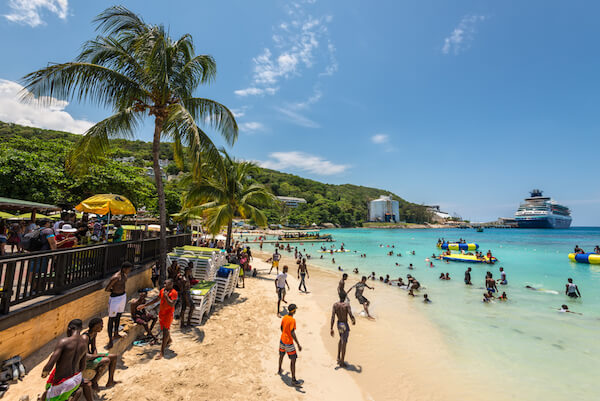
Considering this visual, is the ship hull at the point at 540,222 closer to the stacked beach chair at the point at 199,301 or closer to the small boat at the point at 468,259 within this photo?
the small boat at the point at 468,259

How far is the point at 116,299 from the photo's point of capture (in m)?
5.18

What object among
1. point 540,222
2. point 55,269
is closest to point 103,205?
point 55,269

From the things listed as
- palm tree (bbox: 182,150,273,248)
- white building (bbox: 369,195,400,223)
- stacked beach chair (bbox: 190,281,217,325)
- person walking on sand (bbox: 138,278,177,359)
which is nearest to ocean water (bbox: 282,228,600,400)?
stacked beach chair (bbox: 190,281,217,325)

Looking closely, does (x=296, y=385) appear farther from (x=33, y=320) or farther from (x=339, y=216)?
(x=339, y=216)

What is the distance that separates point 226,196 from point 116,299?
33.1 ft

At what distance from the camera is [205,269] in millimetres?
8930

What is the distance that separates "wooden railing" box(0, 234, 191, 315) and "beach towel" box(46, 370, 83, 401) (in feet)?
5.89

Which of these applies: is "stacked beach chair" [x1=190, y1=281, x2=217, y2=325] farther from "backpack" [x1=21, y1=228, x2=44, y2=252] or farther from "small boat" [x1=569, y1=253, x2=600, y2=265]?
"small boat" [x1=569, y1=253, x2=600, y2=265]

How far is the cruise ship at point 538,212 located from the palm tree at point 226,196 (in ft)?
461

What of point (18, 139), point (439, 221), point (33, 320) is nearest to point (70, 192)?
point (18, 139)

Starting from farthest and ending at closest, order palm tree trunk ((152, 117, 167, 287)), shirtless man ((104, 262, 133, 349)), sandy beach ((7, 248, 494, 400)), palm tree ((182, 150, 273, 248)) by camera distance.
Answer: palm tree ((182, 150, 273, 248)) → palm tree trunk ((152, 117, 167, 287)) → shirtless man ((104, 262, 133, 349)) → sandy beach ((7, 248, 494, 400))

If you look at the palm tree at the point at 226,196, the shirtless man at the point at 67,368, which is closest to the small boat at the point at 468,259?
the palm tree at the point at 226,196

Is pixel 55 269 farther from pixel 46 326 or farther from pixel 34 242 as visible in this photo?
pixel 34 242

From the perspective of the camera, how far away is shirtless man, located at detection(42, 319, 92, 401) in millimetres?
3068
